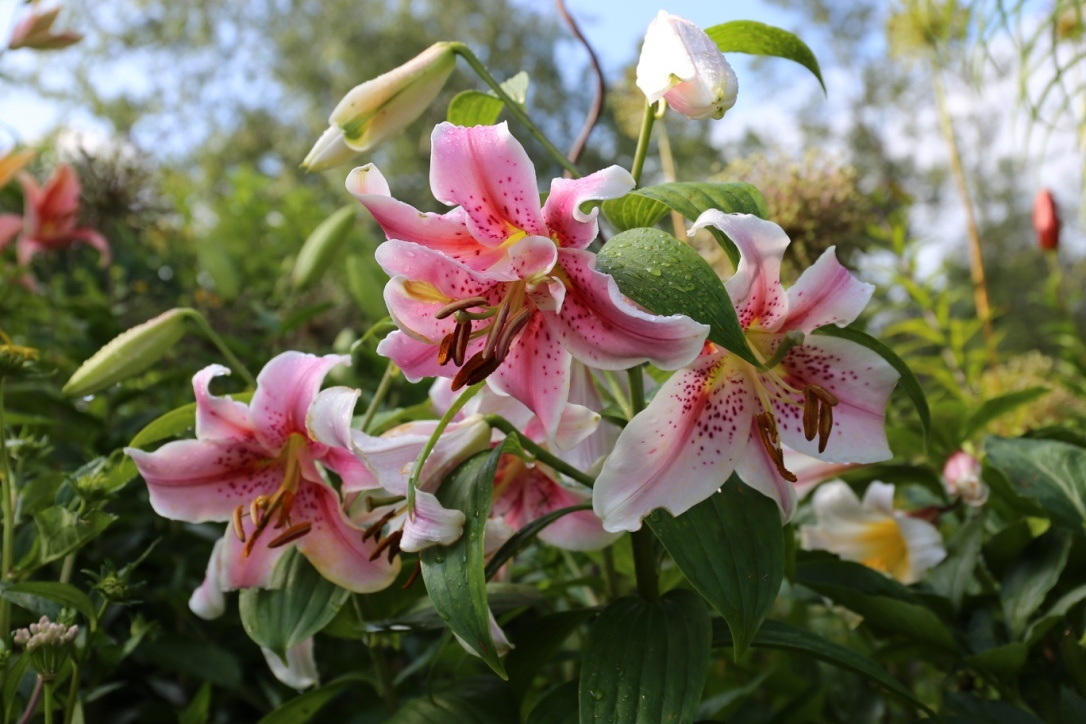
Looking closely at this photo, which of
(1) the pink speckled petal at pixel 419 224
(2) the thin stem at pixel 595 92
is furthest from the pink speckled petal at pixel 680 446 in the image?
(2) the thin stem at pixel 595 92

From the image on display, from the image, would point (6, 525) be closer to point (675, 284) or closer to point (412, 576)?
point (412, 576)

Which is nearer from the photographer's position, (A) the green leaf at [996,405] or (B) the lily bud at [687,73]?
(B) the lily bud at [687,73]

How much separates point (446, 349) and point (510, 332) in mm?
33

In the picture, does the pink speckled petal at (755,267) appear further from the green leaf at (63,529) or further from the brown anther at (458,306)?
the green leaf at (63,529)

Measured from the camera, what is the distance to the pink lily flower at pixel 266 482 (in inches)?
20.7

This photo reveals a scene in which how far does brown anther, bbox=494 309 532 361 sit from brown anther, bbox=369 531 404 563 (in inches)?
4.7

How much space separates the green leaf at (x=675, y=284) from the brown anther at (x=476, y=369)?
0.07 m

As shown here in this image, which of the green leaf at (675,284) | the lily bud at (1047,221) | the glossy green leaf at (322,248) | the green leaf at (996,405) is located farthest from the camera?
the lily bud at (1047,221)

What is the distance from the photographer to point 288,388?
526mm

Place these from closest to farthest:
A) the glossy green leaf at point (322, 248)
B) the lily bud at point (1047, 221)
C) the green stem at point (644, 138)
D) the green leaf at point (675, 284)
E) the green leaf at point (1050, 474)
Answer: the green leaf at point (675, 284), the green stem at point (644, 138), the green leaf at point (1050, 474), the glossy green leaf at point (322, 248), the lily bud at point (1047, 221)

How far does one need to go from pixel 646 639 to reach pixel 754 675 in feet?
1.44

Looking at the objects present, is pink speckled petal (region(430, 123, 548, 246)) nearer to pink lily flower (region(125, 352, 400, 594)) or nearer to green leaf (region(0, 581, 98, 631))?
pink lily flower (region(125, 352, 400, 594))

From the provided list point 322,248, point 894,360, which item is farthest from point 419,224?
point 322,248

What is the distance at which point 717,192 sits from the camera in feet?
1.45
